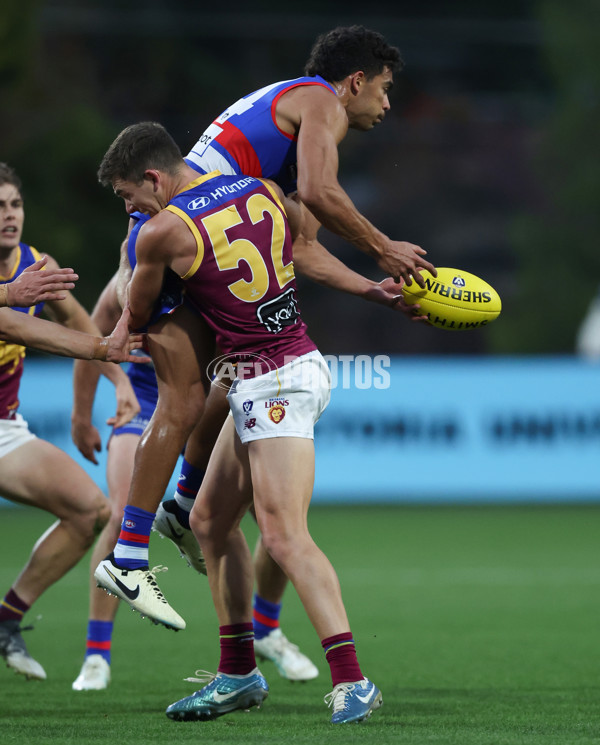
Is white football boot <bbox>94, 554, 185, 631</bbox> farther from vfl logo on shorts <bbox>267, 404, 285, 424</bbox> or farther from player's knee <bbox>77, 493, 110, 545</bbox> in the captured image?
player's knee <bbox>77, 493, 110, 545</bbox>

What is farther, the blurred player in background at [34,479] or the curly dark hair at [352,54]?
the blurred player in background at [34,479]

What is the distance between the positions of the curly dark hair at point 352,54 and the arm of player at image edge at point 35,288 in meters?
1.51

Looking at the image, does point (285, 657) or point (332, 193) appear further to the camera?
point (285, 657)

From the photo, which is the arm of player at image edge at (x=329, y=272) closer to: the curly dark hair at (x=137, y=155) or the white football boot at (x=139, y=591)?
the curly dark hair at (x=137, y=155)

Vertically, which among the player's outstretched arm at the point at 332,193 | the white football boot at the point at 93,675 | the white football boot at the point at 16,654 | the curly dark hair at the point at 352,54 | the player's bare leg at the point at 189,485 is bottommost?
the white football boot at the point at 93,675

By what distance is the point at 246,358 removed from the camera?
5516 mm

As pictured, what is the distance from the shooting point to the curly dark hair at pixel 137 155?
17.9 feet

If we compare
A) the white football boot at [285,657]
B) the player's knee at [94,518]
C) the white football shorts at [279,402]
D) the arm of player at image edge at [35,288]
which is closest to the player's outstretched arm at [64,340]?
the arm of player at image edge at [35,288]

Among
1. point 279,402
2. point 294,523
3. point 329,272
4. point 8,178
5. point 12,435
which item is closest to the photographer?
point 294,523

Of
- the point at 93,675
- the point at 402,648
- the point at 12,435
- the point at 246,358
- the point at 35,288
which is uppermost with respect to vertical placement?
the point at 35,288

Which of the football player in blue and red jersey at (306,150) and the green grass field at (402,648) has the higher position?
the football player in blue and red jersey at (306,150)

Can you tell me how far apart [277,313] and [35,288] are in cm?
106

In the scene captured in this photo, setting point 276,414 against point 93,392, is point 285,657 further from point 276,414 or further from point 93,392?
point 276,414

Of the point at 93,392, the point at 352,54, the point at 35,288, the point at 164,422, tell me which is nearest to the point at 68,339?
the point at 35,288
